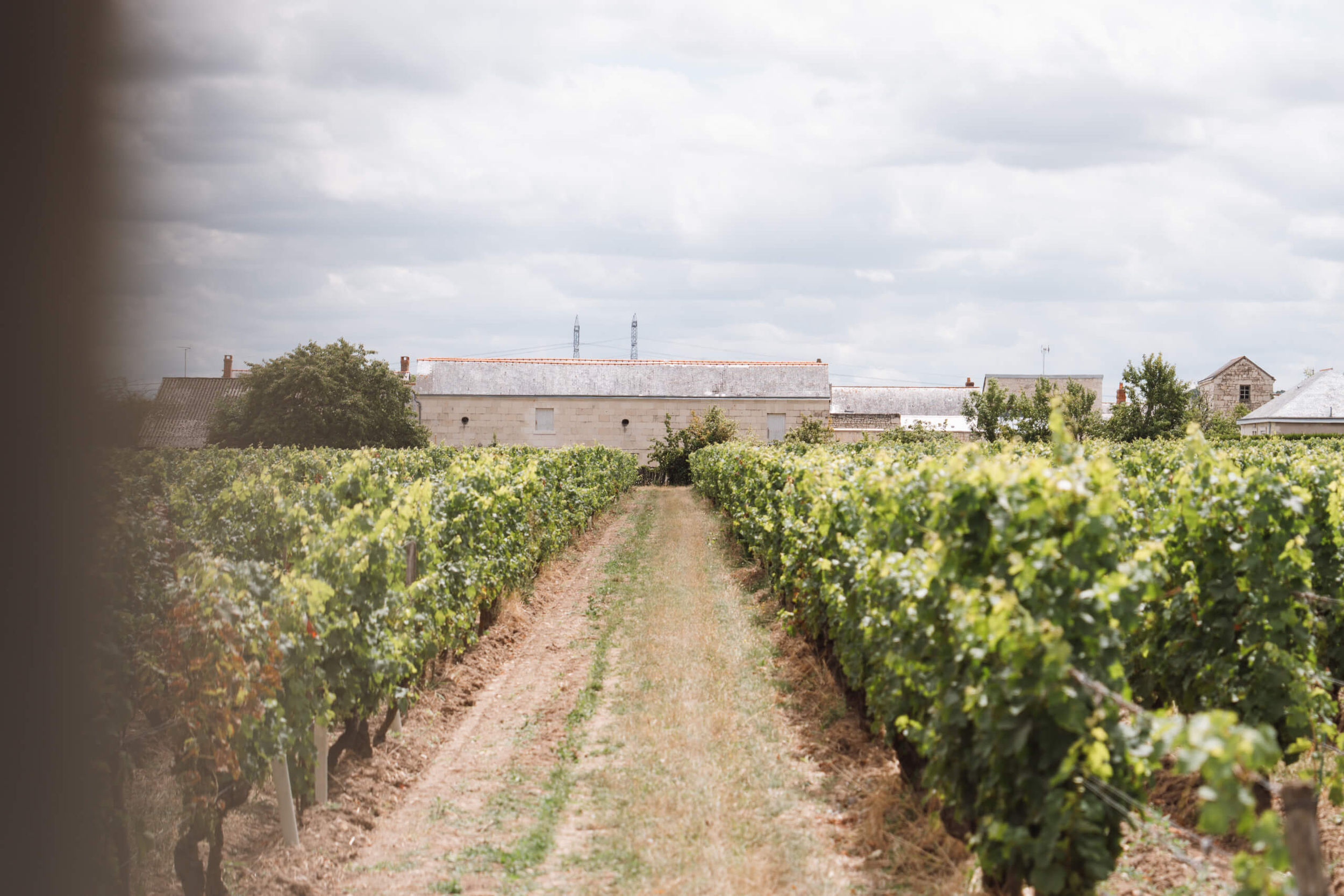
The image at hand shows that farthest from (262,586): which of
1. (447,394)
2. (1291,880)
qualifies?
(447,394)

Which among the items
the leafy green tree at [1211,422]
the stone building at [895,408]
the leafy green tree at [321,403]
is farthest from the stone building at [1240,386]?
the leafy green tree at [321,403]

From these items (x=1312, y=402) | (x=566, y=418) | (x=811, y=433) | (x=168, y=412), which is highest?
(x=1312, y=402)

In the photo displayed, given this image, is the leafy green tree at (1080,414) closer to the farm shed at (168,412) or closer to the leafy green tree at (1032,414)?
the leafy green tree at (1032,414)

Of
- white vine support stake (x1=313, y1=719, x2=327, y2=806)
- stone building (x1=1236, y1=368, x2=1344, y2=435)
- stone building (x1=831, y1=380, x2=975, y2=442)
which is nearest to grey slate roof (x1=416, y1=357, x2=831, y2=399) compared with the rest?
stone building (x1=831, y1=380, x2=975, y2=442)

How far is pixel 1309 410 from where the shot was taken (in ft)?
160

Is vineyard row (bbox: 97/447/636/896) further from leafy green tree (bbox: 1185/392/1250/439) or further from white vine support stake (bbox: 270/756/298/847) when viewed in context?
leafy green tree (bbox: 1185/392/1250/439)

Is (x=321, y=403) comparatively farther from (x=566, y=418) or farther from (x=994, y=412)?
(x=994, y=412)

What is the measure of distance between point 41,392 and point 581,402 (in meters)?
43.9

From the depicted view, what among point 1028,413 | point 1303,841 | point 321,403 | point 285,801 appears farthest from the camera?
point 1028,413

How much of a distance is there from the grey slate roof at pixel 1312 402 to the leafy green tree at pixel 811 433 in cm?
2637

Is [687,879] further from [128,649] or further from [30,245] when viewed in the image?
[30,245]

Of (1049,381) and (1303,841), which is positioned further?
(1049,381)

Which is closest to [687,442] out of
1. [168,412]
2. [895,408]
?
[895,408]

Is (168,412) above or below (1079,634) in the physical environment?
above
